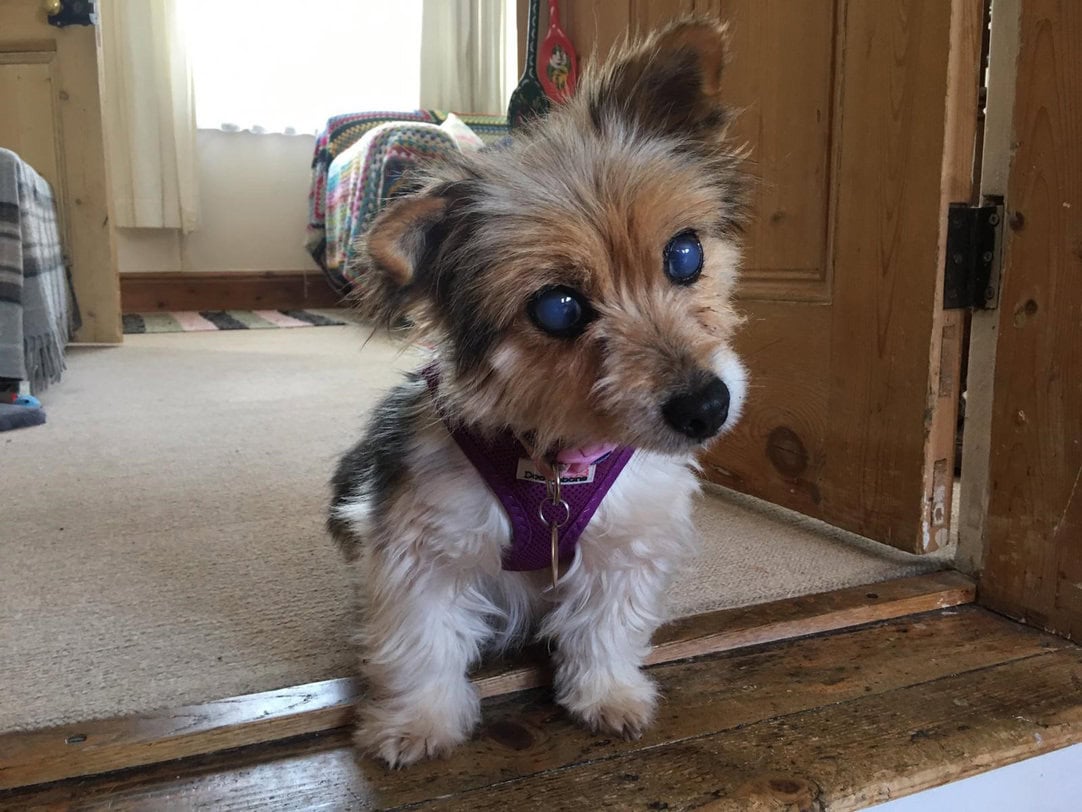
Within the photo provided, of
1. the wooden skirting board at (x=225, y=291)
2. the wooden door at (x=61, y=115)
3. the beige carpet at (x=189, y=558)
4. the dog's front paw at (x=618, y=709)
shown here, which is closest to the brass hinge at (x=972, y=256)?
the beige carpet at (x=189, y=558)

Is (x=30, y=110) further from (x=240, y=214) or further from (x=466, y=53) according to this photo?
(x=466, y=53)

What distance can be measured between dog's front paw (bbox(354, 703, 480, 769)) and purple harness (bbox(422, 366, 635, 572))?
195 millimetres

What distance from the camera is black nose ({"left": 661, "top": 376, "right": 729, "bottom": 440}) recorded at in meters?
0.82

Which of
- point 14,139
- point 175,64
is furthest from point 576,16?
point 175,64

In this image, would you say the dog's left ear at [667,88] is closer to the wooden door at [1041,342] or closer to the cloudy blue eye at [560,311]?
the cloudy blue eye at [560,311]

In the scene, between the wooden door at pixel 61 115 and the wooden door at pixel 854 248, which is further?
the wooden door at pixel 61 115

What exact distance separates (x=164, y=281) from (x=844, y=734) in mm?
5313

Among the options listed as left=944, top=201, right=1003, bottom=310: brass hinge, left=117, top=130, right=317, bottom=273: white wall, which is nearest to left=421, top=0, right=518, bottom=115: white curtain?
left=117, top=130, right=317, bottom=273: white wall

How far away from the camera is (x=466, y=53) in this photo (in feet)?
18.6

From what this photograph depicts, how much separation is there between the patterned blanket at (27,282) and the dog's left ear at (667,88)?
217 cm

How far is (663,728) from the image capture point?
100cm

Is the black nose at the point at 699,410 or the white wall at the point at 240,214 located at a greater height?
the white wall at the point at 240,214

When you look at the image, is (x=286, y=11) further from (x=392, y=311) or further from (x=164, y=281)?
(x=392, y=311)

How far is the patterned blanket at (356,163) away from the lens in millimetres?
3969
